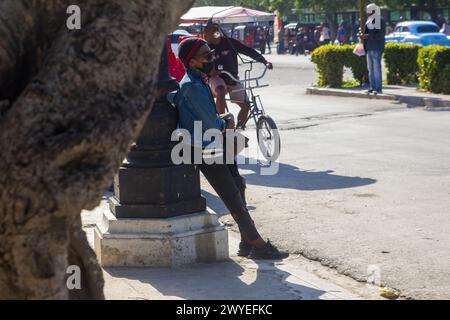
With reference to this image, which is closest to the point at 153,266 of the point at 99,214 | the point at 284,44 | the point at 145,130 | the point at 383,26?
the point at 145,130

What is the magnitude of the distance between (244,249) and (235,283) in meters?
0.89

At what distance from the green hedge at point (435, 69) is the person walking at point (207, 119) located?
13290 mm

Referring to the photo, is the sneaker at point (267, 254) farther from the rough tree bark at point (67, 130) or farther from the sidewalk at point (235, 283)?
the rough tree bark at point (67, 130)

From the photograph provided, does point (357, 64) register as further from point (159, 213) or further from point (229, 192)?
point (159, 213)

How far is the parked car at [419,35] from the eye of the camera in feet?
131

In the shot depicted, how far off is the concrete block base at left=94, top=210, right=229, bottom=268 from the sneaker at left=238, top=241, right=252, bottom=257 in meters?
0.40

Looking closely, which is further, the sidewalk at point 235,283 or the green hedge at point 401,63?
the green hedge at point 401,63

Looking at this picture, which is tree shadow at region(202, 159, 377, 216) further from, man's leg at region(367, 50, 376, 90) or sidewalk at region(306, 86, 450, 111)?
man's leg at region(367, 50, 376, 90)

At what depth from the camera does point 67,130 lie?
123 inches

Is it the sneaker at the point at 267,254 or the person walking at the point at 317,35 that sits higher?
the person walking at the point at 317,35

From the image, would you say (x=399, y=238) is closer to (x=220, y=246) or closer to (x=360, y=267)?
(x=360, y=267)

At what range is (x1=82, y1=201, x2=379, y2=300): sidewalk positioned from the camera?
6504mm

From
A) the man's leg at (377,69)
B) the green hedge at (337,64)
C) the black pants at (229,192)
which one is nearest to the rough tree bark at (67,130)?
the black pants at (229,192)
